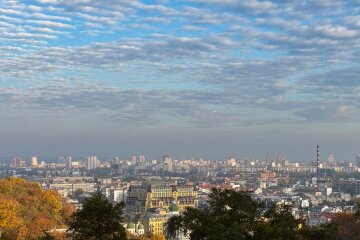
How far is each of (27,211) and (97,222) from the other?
18.0 meters

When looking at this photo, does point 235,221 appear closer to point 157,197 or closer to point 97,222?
point 97,222

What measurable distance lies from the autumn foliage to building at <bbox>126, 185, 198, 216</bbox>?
30.8 metres

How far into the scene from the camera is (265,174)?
13975cm

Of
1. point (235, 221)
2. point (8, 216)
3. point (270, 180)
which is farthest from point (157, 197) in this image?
point (270, 180)

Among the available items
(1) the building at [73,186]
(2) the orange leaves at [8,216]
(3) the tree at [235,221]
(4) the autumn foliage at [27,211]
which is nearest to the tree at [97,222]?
(3) the tree at [235,221]

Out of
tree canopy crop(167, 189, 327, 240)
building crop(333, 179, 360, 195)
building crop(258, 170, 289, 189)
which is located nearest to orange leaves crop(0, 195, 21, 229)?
tree canopy crop(167, 189, 327, 240)

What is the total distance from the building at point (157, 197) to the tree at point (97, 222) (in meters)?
53.4

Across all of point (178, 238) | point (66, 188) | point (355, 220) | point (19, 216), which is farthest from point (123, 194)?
point (355, 220)

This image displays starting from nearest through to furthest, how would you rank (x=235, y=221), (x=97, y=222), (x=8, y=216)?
(x=97, y=222) → (x=235, y=221) → (x=8, y=216)

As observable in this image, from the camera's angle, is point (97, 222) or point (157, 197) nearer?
point (97, 222)

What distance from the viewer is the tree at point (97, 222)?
15711 mm

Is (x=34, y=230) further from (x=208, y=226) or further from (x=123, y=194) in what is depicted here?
(x=123, y=194)

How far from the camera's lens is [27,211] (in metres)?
32.7

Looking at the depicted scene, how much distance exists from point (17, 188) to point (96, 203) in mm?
22029
